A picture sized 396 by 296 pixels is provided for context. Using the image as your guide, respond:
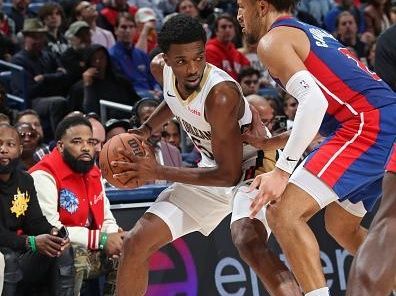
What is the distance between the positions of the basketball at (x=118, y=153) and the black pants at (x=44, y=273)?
96cm

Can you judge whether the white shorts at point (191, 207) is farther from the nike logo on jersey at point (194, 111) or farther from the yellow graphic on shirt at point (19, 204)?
the yellow graphic on shirt at point (19, 204)

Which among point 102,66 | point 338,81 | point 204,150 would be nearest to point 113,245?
point 204,150

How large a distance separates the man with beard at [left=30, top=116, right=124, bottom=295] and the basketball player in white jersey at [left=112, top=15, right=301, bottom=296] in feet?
2.63

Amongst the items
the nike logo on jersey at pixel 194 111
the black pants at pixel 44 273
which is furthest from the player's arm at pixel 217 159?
the black pants at pixel 44 273

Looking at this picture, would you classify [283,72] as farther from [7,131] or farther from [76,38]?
[76,38]

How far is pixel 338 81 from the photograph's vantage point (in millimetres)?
4762

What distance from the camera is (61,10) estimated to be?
11164 millimetres

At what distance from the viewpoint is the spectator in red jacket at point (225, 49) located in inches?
418

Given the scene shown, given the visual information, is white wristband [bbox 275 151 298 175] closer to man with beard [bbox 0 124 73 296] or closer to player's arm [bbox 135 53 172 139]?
player's arm [bbox 135 53 172 139]

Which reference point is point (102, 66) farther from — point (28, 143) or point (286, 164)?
point (286, 164)

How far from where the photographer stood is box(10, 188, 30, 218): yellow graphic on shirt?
6.07m

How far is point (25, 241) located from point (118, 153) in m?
1.13

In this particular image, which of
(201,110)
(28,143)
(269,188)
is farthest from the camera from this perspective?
(28,143)

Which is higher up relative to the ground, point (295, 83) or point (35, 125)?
point (295, 83)
